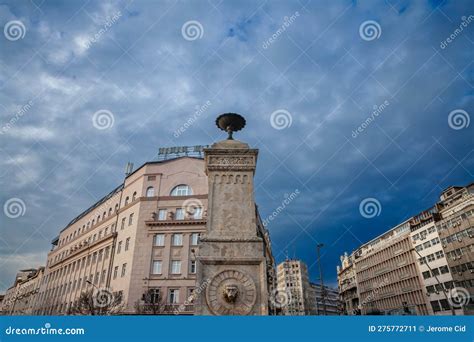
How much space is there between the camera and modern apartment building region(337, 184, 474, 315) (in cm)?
4381

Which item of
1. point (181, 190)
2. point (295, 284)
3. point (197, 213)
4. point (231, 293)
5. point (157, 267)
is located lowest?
point (231, 293)

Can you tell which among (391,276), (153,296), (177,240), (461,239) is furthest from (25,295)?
(461,239)

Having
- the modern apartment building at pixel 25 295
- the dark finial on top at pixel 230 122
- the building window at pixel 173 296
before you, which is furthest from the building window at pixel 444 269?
the modern apartment building at pixel 25 295

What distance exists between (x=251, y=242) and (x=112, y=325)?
14.5 ft

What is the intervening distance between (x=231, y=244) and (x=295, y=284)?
129120 millimetres

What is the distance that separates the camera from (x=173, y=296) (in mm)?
33781

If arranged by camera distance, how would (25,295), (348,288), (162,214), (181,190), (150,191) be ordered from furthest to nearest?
(348,288) → (25,295) → (150,191) → (181,190) → (162,214)

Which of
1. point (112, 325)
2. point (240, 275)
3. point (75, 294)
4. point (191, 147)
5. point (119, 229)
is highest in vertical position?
point (191, 147)

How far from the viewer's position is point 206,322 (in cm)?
655

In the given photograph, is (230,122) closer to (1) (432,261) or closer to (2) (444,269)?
(2) (444,269)

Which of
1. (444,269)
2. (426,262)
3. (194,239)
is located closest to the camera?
(194,239)

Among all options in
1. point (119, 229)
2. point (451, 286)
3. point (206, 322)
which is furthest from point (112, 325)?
point (451, 286)

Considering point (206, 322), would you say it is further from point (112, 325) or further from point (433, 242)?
point (433, 242)

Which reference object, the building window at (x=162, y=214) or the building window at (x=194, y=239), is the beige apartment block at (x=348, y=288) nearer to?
the building window at (x=194, y=239)
